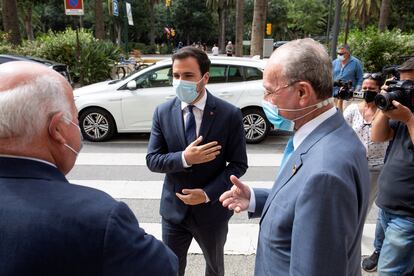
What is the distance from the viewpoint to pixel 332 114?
5.73 ft

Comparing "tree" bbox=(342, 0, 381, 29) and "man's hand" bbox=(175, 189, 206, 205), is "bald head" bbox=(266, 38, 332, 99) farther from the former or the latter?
"tree" bbox=(342, 0, 381, 29)

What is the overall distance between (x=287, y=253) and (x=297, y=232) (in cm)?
18

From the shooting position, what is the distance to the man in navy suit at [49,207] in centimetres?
112

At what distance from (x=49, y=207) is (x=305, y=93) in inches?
43.0

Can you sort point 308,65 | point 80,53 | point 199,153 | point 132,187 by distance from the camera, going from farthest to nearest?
point 80,53 → point 132,187 → point 199,153 → point 308,65

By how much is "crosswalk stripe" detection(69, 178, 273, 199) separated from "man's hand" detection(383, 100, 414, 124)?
10.5 ft

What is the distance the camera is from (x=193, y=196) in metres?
2.49

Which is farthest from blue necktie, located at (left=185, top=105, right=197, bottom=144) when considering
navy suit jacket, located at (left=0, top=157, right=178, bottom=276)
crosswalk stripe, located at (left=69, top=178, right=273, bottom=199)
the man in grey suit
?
crosswalk stripe, located at (left=69, top=178, right=273, bottom=199)

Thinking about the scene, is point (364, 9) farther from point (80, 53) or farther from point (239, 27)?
point (80, 53)

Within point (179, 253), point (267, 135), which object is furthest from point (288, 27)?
point (179, 253)

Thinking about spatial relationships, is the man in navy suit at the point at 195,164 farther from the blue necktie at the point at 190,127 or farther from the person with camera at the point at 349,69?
the person with camera at the point at 349,69

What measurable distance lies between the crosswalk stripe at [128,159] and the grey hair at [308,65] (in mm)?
5220

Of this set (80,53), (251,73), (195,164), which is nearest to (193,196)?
(195,164)

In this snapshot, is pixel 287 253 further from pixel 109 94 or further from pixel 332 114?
pixel 109 94
